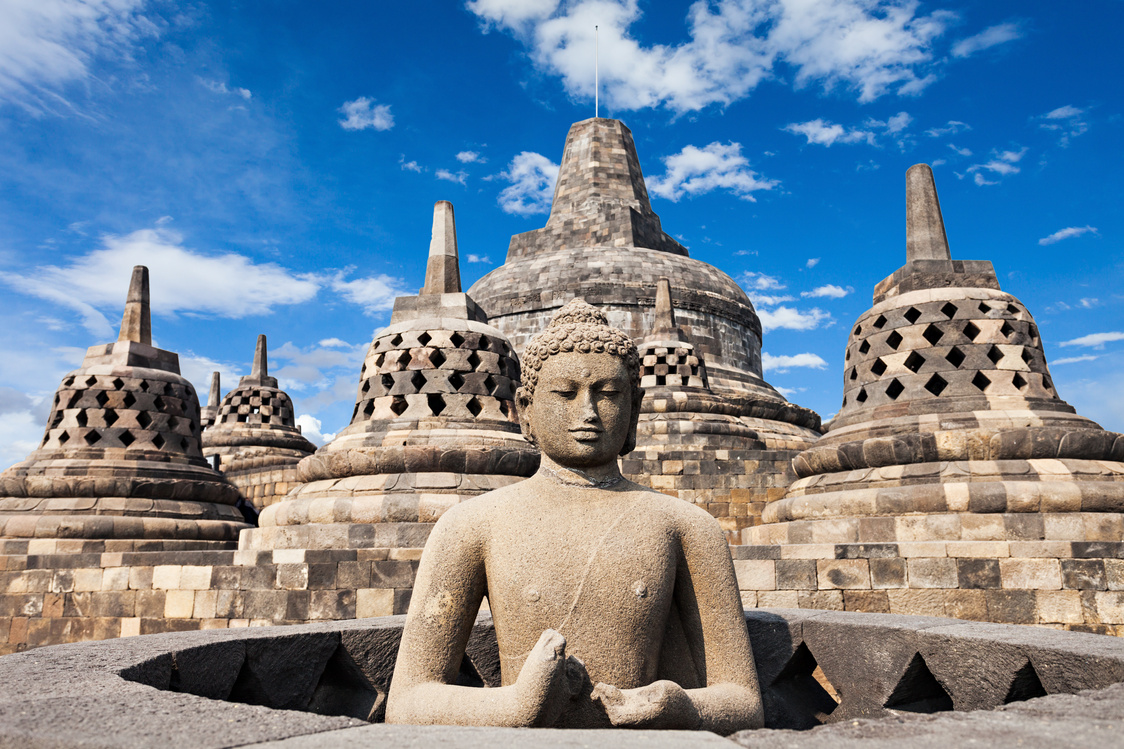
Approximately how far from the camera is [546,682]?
7.27 feet

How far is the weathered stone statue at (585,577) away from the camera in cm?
260

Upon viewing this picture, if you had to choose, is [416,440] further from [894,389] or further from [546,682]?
[546,682]

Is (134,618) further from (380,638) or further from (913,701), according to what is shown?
(913,701)

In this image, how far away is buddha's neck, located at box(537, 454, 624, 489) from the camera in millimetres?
2885

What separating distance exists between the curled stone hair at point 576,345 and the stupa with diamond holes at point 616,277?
1480 cm

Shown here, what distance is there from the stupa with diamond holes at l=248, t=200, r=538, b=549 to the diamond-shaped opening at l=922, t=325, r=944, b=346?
13.1ft

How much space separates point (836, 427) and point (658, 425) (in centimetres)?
614

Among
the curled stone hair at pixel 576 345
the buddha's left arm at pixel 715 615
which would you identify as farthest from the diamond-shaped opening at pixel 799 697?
the curled stone hair at pixel 576 345

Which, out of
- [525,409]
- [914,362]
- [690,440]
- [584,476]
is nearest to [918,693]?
[584,476]

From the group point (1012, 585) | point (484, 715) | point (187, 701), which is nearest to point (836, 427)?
point (1012, 585)

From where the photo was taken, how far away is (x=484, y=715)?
2311mm

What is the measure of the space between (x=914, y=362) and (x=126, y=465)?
9093mm

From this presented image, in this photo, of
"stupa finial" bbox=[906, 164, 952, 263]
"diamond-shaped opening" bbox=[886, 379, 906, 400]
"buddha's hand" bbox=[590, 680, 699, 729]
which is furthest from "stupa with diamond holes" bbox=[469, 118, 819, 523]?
"buddha's hand" bbox=[590, 680, 699, 729]

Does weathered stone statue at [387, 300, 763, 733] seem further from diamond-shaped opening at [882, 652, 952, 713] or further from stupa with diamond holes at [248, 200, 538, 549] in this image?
stupa with diamond holes at [248, 200, 538, 549]
